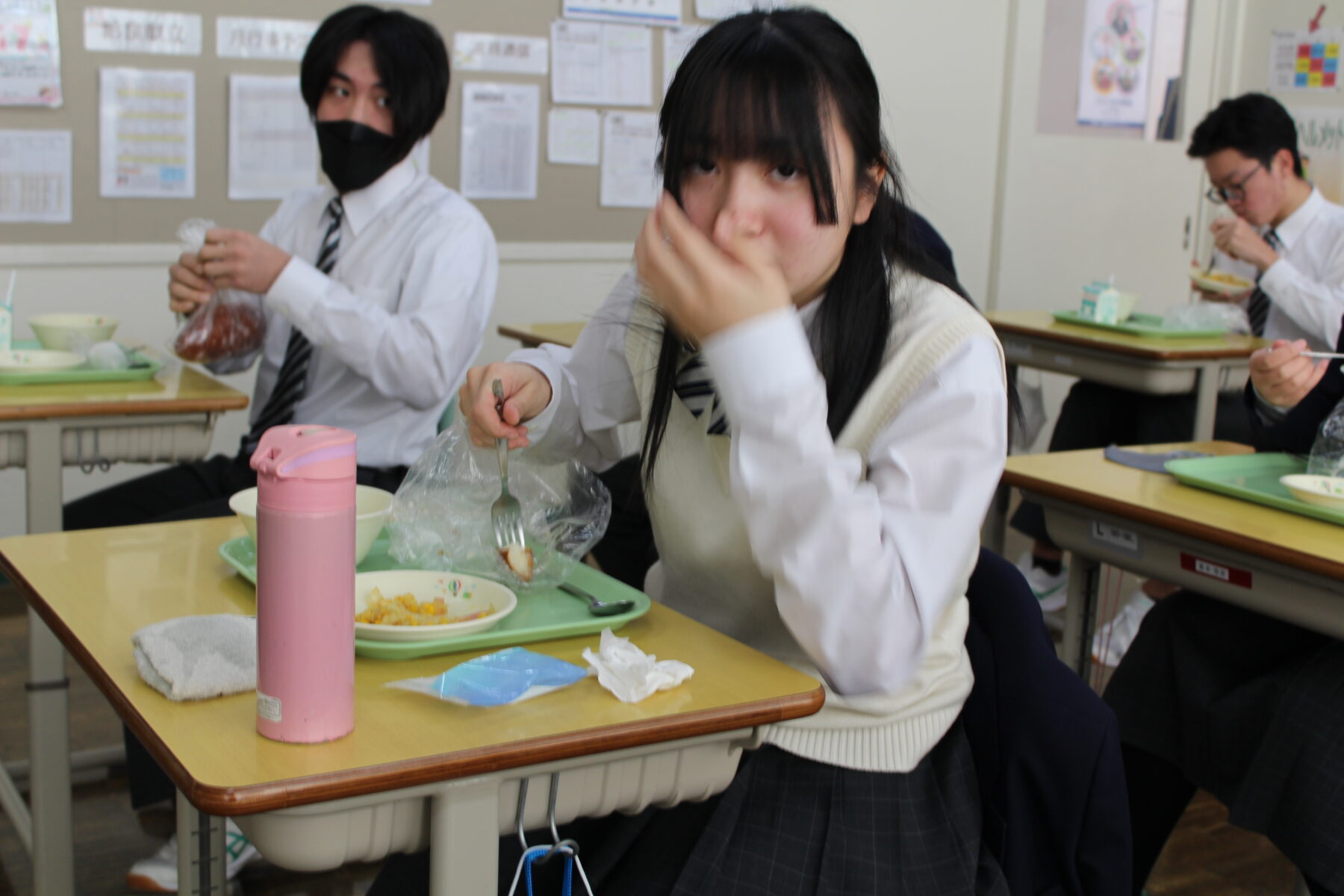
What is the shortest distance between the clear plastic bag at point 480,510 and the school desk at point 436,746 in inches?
6.2

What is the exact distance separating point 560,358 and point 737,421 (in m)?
0.50

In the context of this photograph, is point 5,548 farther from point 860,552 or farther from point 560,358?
point 860,552

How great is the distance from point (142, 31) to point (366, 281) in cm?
161

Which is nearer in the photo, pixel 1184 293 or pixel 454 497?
pixel 454 497

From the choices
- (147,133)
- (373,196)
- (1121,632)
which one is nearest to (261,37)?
(147,133)

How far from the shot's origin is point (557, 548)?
131 cm

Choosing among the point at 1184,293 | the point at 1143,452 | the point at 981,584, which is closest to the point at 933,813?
the point at 981,584

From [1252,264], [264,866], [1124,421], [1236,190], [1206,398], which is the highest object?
[1236,190]

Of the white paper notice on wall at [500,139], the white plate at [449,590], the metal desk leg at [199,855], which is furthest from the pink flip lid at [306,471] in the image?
the white paper notice on wall at [500,139]

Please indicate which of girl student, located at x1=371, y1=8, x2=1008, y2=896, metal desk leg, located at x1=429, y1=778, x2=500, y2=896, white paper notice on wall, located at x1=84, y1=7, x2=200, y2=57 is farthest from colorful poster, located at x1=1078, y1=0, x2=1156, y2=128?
metal desk leg, located at x1=429, y1=778, x2=500, y2=896

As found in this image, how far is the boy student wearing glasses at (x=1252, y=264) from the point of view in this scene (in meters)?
3.57

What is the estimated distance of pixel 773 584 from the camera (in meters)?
1.16

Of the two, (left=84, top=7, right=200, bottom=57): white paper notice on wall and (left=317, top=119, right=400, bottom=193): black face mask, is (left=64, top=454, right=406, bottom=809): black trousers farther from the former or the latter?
(left=84, top=7, right=200, bottom=57): white paper notice on wall

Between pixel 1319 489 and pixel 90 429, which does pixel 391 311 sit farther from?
pixel 1319 489
